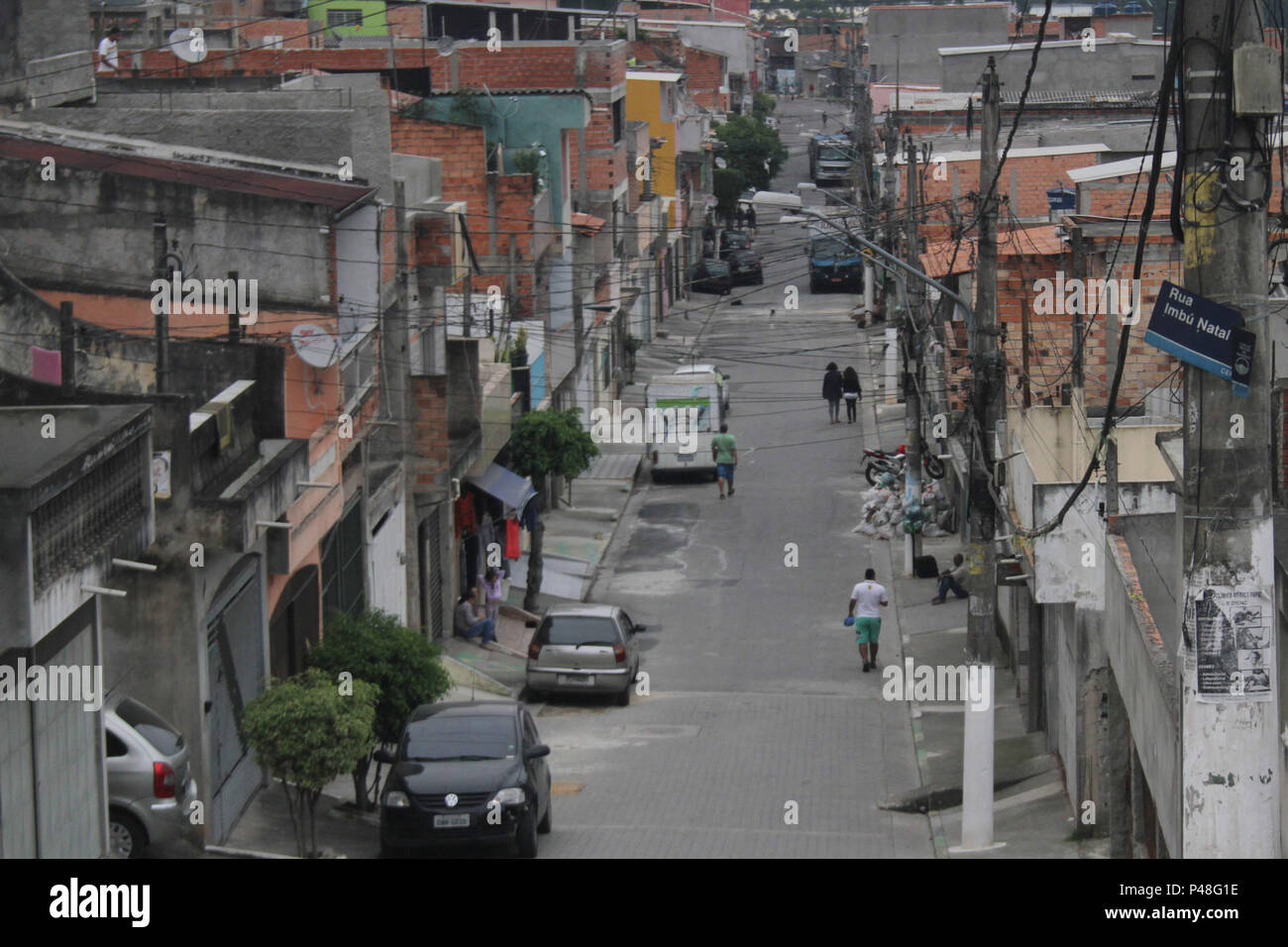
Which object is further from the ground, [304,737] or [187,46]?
[187,46]

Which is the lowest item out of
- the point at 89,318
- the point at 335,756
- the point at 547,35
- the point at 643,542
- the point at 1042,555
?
the point at 643,542

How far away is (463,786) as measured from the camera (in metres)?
16.1

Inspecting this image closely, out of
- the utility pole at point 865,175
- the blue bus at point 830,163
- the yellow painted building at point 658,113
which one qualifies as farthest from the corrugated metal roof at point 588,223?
the blue bus at point 830,163

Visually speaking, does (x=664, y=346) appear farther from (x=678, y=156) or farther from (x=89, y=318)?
(x=89, y=318)

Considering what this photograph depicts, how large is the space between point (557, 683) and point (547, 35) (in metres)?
42.7

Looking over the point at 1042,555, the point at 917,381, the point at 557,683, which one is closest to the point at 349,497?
the point at 557,683

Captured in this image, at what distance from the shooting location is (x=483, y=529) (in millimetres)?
30391

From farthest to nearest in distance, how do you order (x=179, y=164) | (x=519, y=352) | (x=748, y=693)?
(x=519, y=352) → (x=748, y=693) → (x=179, y=164)

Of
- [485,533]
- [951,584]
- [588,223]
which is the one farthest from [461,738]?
[588,223]

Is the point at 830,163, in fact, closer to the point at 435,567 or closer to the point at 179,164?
the point at 435,567

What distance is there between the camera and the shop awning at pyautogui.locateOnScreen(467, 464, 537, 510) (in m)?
29.6

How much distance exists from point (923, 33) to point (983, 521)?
6248 cm

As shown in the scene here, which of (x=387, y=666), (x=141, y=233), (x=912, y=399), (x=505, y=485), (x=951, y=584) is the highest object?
(x=141, y=233)

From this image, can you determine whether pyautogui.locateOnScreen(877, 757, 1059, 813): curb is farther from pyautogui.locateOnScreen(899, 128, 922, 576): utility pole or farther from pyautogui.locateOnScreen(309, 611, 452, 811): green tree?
pyautogui.locateOnScreen(899, 128, 922, 576): utility pole
